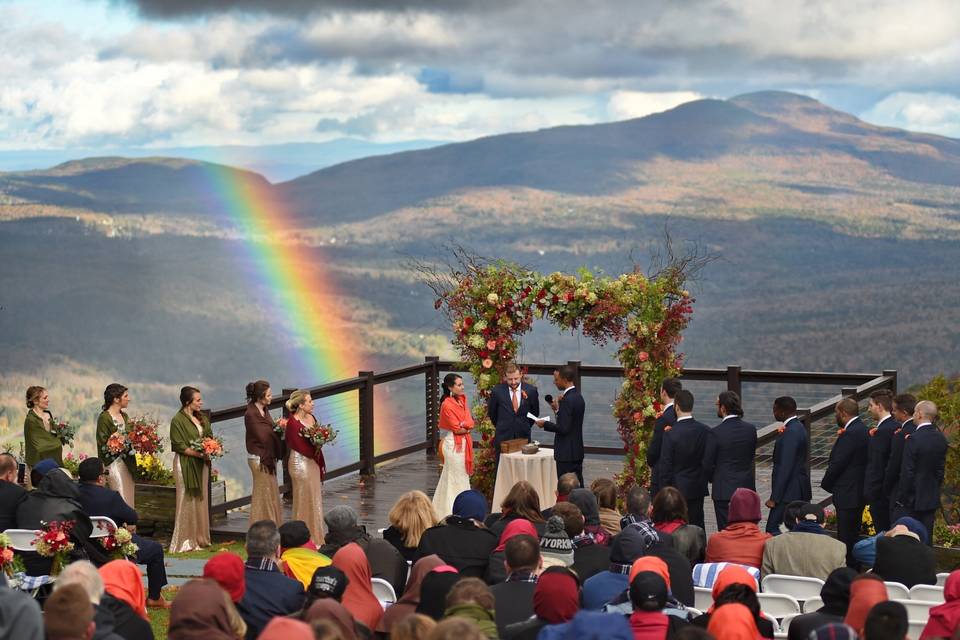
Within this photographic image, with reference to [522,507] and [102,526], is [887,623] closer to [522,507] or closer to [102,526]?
[522,507]

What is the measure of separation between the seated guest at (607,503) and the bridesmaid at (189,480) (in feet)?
16.6

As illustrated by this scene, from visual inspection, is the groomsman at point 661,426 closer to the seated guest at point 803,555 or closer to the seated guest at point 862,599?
the seated guest at point 803,555

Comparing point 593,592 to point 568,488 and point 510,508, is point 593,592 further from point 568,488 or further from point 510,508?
point 568,488

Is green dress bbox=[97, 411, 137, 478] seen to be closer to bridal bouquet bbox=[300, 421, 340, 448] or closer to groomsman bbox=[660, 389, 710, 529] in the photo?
bridal bouquet bbox=[300, 421, 340, 448]

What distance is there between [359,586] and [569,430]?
6.02 meters

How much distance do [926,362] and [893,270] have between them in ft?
26.8

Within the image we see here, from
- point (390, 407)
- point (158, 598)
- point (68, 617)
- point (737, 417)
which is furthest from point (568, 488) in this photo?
point (390, 407)

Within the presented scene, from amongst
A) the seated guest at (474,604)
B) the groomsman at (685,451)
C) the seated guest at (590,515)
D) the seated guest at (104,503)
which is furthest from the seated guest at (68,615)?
the groomsman at (685,451)

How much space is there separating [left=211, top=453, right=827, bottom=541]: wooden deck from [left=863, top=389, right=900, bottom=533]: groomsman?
302 cm

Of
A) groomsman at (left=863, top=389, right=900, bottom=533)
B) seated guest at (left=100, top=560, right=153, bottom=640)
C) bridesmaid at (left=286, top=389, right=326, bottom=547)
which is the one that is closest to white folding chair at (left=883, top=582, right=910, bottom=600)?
groomsman at (left=863, top=389, right=900, bottom=533)

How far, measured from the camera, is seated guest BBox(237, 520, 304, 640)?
7.45 m

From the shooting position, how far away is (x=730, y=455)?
11359mm

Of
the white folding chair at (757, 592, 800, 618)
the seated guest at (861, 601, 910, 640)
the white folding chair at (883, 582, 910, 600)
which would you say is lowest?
the white folding chair at (757, 592, 800, 618)

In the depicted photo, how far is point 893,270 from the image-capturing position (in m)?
74.8
